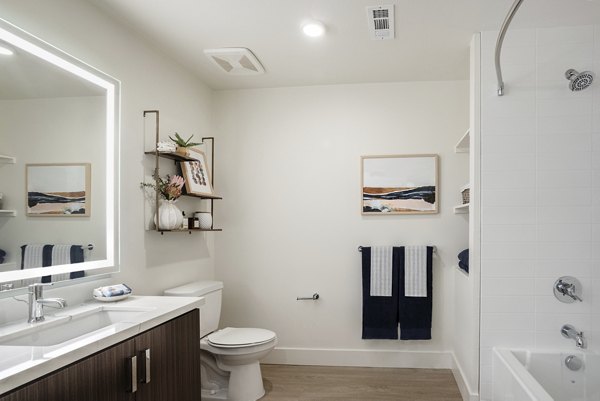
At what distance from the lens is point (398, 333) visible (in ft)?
12.0

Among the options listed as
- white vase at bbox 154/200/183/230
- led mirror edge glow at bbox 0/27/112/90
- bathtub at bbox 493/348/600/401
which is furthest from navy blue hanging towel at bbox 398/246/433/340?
led mirror edge glow at bbox 0/27/112/90

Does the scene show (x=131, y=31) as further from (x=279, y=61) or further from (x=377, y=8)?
(x=377, y=8)

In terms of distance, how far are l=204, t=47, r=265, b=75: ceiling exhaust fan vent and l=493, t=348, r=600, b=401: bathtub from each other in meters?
2.44

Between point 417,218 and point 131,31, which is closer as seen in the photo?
point 131,31

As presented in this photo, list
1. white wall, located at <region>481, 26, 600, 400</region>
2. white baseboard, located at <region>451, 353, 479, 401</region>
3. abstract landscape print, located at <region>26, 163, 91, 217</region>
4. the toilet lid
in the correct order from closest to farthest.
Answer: abstract landscape print, located at <region>26, 163, 91, 217</region> < white wall, located at <region>481, 26, 600, 400</region> < white baseboard, located at <region>451, 353, 479, 401</region> < the toilet lid

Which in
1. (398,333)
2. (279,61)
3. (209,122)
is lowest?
(398,333)

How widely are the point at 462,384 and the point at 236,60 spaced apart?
2.71m

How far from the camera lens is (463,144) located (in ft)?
10.9

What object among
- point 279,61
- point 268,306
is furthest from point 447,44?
point 268,306

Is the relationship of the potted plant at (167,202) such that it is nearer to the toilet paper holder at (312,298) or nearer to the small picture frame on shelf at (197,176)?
the small picture frame on shelf at (197,176)

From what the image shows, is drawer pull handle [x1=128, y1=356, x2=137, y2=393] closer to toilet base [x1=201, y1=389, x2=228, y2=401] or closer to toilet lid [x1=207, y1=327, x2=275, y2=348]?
toilet lid [x1=207, y1=327, x2=275, y2=348]

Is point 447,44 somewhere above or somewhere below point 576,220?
above

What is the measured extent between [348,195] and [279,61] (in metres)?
1.23

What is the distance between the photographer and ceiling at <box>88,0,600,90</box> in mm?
2393
